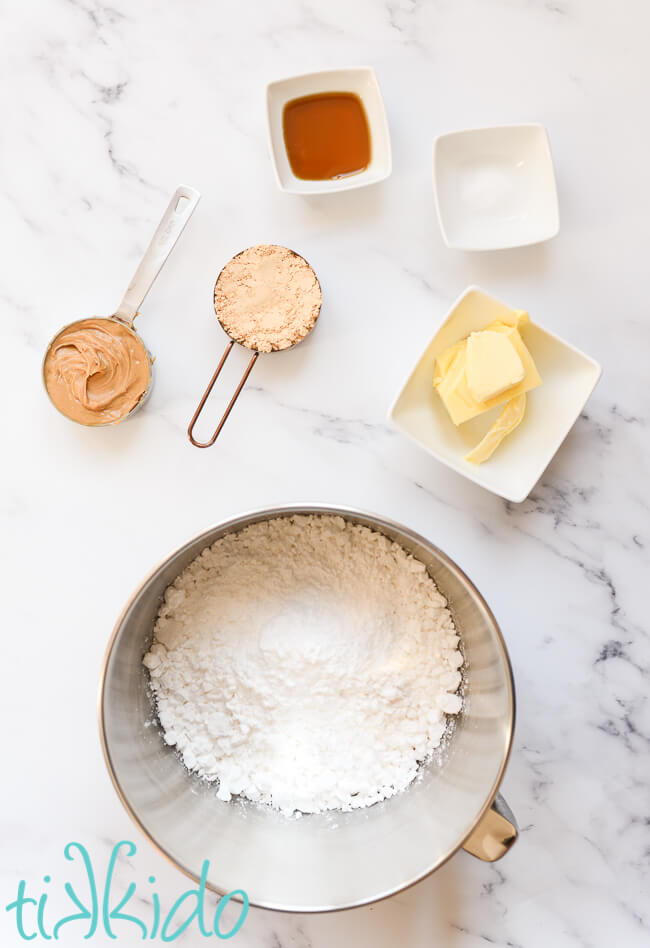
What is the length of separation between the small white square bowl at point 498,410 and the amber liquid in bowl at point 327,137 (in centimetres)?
32

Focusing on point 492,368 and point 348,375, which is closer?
point 492,368

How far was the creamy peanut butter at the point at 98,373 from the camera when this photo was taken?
46.9 inches

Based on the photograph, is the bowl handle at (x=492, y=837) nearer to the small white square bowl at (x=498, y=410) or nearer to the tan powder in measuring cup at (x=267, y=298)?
the small white square bowl at (x=498, y=410)

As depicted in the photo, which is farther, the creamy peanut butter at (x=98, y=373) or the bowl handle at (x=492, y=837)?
the creamy peanut butter at (x=98, y=373)

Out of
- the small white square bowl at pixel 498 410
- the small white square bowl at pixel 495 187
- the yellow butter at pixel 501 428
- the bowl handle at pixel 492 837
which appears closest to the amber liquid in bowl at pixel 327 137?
the small white square bowl at pixel 495 187

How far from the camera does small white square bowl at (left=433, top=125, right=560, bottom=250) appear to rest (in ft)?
3.92

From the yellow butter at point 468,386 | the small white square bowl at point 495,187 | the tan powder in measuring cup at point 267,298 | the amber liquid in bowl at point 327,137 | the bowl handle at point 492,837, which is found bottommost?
the bowl handle at point 492,837

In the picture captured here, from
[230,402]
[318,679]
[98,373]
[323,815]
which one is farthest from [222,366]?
[323,815]

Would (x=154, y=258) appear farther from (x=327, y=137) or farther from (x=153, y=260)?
(x=327, y=137)

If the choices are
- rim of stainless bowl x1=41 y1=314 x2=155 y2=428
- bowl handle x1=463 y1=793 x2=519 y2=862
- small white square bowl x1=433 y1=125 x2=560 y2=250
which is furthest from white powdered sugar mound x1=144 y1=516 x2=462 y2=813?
small white square bowl x1=433 y1=125 x2=560 y2=250

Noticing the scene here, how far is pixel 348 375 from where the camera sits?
49.1 inches

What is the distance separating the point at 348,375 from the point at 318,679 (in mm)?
504

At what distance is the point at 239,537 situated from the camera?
3.89 ft

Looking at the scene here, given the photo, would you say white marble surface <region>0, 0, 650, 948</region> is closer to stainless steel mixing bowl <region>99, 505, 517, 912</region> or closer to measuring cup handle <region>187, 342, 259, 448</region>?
measuring cup handle <region>187, 342, 259, 448</region>
